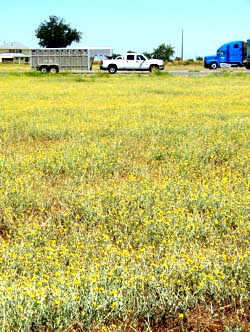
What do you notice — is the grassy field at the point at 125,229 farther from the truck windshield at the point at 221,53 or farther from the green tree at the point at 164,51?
the green tree at the point at 164,51

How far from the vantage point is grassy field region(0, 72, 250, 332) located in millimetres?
3660

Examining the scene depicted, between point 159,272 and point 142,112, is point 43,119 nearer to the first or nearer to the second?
point 142,112

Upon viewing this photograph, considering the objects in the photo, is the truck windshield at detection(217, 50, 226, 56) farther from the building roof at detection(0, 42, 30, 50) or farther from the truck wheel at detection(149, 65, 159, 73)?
the building roof at detection(0, 42, 30, 50)

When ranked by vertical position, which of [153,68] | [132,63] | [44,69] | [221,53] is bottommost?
[44,69]

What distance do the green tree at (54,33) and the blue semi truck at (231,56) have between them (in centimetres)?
4311

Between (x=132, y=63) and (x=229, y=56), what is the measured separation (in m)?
13.2

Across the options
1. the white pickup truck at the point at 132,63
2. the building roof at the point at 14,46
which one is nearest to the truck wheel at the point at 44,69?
the white pickup truck at the point at 132,63

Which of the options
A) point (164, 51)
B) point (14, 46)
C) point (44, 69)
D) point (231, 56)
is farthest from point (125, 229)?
point (14, 46)

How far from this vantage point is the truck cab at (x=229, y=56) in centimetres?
5625

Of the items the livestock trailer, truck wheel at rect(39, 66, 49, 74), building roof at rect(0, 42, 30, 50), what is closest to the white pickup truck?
the livestock trailer

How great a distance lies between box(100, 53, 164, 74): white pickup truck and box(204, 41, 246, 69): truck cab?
10.7 m

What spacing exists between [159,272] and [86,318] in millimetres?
788

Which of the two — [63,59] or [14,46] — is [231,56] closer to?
[63,59]

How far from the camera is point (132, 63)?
161 ft
